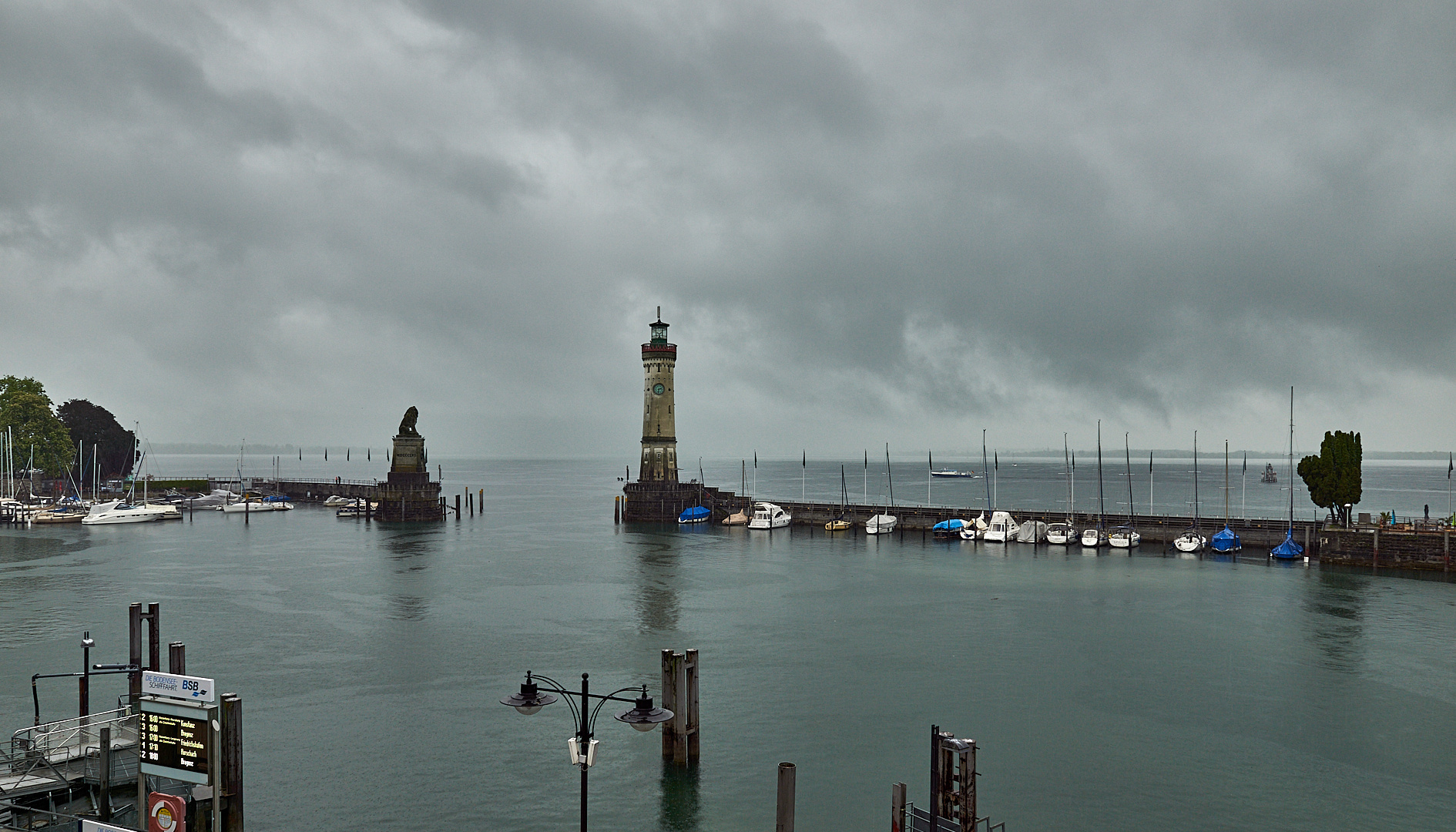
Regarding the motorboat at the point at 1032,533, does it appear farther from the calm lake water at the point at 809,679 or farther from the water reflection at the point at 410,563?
the water reflection at the point at 410,563

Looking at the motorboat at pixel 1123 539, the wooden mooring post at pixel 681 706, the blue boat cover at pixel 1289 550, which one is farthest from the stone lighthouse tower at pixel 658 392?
the wooden mooring post at pixel 681 706

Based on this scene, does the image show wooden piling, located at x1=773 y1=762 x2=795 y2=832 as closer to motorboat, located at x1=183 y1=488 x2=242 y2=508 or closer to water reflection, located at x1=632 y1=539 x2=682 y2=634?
water reflection, located at x1=632 y1=539 x2=682 y2=634

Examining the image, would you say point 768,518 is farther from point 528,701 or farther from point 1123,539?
point 528,701

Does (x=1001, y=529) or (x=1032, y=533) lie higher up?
(x=1001, y=529)

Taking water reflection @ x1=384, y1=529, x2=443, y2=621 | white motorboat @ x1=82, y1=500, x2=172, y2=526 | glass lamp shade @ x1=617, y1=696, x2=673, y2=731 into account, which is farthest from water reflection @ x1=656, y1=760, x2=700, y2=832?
white motorboat @ x1=82, y1=500, x2=172, y2=526

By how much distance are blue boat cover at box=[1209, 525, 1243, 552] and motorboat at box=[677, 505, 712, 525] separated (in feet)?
169

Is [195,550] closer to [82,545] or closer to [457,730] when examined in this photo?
[82,545]

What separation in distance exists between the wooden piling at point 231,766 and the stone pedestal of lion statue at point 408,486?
88.3 meters

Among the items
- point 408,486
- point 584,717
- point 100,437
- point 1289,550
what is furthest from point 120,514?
point 1289,550

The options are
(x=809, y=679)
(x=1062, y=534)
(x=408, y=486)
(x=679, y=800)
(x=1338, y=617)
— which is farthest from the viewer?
(x=408, y=486)

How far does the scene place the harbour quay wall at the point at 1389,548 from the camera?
202ft

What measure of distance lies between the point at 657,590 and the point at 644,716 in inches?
1631

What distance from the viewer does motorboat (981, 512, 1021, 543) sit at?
281ft

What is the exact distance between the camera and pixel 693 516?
10150cm
